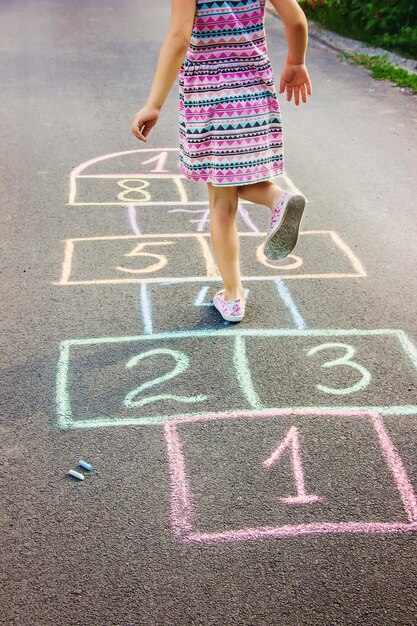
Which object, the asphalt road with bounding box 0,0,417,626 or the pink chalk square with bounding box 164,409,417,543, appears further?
the pink chalk square with bounding box 164,409,417,543

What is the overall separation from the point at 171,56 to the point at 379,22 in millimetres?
8682

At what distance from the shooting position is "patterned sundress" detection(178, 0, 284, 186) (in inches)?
135

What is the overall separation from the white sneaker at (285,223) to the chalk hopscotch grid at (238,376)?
415mm

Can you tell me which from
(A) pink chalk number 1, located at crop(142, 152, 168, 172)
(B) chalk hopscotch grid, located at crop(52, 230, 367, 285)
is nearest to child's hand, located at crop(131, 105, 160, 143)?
(B) chalk hopscotch grid, located at crop(52, 230, 367, 285)

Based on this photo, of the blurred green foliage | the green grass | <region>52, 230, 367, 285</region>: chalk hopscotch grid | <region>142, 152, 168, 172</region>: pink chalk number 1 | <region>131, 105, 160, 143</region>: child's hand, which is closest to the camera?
<region>131, 105, 160, 143</region>: child's hand

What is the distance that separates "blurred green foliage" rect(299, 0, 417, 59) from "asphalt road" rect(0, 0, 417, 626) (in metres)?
4.80

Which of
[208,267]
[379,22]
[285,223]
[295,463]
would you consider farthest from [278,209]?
[379,22]

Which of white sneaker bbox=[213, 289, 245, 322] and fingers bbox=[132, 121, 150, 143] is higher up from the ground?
fingers bbox=[132, 121, 150, 143]

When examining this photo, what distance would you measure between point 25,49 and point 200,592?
31.5 feet

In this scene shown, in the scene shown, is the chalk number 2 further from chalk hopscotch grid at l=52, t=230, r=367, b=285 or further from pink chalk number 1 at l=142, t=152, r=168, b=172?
pink chalk number 1 at l=142, t=152, r=168, b=172

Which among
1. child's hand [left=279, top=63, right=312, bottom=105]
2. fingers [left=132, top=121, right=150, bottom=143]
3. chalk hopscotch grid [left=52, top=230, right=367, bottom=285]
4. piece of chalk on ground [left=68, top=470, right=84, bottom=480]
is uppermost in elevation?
child's hand [left=279, top=63, right=312, bottom=105]

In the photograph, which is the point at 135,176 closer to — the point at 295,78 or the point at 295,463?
the point at 295,78

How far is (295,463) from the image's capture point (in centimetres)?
290

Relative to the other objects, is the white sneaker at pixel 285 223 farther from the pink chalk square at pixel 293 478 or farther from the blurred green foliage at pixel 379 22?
the blurred green foliage at pixel 379 22
